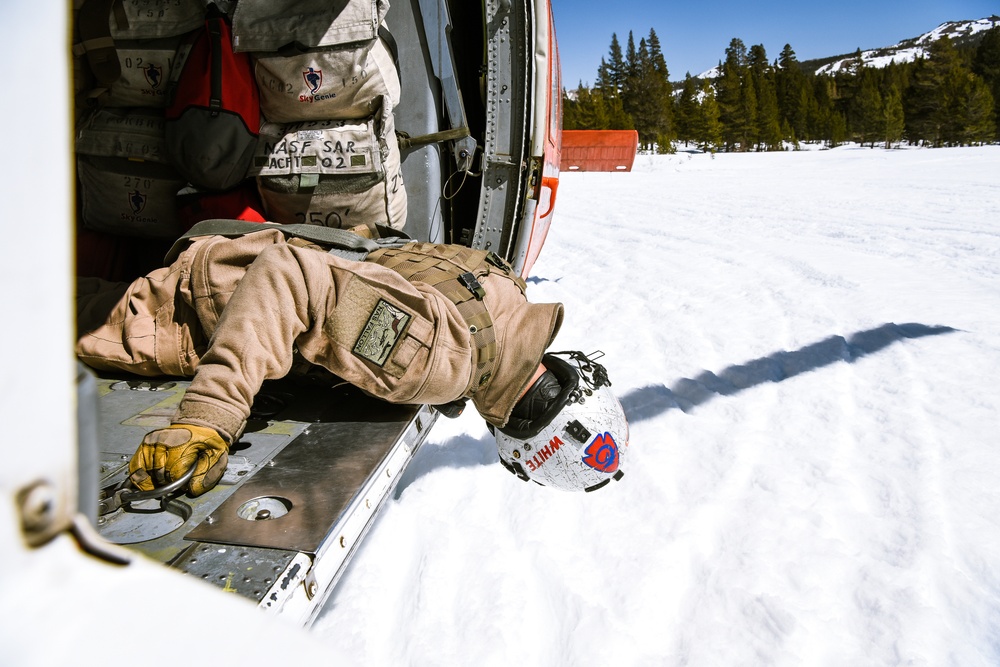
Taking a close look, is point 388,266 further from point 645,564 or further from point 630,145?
point 630,145

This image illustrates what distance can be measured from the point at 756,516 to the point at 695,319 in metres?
2.13

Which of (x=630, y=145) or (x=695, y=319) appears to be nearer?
(x=695, y=319)

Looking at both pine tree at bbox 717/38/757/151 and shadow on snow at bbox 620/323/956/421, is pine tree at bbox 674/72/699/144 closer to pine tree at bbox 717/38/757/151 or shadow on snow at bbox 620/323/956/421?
pine tree at bbox 717/38/757/151

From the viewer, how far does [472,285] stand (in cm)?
213

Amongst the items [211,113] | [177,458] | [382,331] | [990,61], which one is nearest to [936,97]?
[990,61]

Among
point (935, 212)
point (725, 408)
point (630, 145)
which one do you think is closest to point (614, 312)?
point (725, 408)

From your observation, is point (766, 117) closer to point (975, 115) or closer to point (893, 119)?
point (893, 119)

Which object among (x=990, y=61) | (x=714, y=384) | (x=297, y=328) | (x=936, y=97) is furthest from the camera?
(x=990, y=61)

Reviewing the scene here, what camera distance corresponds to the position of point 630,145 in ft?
62.7

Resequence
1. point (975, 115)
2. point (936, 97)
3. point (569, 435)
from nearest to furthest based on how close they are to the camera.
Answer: point (569, 435)
point (975, 115)
point (936, 97)

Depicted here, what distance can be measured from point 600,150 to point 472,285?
1835 centimetres

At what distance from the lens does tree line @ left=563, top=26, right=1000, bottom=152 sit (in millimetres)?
36562

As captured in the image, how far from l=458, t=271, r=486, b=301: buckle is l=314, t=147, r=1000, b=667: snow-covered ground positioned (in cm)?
76

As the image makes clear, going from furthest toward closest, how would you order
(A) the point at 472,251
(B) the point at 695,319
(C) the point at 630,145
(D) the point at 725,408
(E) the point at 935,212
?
(C) the point at 630,145 → (E) the point at 935,212 → (B) the point at 695,319 → (D) the point at 725,408 → (A) the point at 472,251
